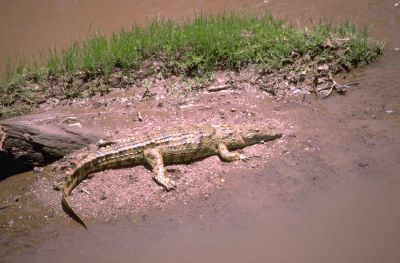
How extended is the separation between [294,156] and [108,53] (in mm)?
3640

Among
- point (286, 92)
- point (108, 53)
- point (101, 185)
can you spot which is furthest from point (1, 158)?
point (286, 92)

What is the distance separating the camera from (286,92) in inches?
269

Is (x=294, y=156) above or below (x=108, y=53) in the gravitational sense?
below

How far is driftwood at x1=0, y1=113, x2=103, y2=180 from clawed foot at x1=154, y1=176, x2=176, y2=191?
1.22 metres

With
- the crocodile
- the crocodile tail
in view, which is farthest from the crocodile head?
the crocodile tail

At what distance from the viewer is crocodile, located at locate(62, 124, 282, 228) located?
5406 millimetres

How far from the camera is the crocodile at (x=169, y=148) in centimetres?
541

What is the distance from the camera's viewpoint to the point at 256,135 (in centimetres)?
586

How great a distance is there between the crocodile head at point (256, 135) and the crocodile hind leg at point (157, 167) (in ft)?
3.68

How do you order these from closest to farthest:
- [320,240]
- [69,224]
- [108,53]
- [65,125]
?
[320,240]
[69,224]
[65,125]
[108,53]

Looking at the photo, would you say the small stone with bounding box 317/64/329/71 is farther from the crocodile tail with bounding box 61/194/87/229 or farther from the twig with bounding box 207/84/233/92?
the crocodile tail with bounding box 61/194/87/229

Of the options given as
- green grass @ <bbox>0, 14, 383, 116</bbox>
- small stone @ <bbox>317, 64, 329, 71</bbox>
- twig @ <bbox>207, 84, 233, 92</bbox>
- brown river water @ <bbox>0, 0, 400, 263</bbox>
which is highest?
green grass @ <bbox>0, 14, 383, 116</bbox>

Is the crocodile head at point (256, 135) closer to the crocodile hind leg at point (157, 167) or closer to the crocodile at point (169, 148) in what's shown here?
the crocodile at point (169, 148)

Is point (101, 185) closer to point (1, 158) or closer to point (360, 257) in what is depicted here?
point (1, 158)
